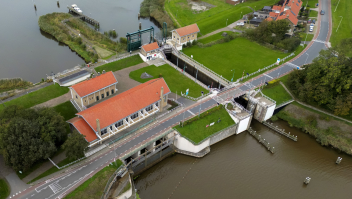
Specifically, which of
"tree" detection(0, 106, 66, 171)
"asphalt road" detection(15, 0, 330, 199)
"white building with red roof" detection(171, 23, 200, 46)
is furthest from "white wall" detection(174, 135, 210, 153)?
"white building with red roof" detection(171, 23, 200, 46)

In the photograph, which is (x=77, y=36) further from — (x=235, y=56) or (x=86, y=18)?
(x=235, y=56)

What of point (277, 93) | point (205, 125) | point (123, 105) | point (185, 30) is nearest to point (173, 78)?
point (205, 125)

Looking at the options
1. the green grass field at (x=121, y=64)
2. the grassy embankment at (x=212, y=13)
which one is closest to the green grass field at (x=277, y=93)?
the green grass field at (x=121, y=64)

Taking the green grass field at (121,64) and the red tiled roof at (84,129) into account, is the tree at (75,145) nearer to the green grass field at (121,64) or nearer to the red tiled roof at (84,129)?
the red tiled roof at (84,129)

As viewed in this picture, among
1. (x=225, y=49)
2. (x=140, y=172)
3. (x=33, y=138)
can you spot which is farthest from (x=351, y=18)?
(x=33, y=138)

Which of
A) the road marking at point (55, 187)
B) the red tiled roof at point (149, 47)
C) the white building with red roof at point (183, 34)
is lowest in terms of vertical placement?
the road marking at point (55, 187)

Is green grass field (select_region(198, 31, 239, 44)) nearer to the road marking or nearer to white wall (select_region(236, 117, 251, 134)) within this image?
white wall (select_region(236, 117, 251, 134))

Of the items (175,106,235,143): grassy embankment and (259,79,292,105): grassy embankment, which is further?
(259,79,292,105): grassy embankment
